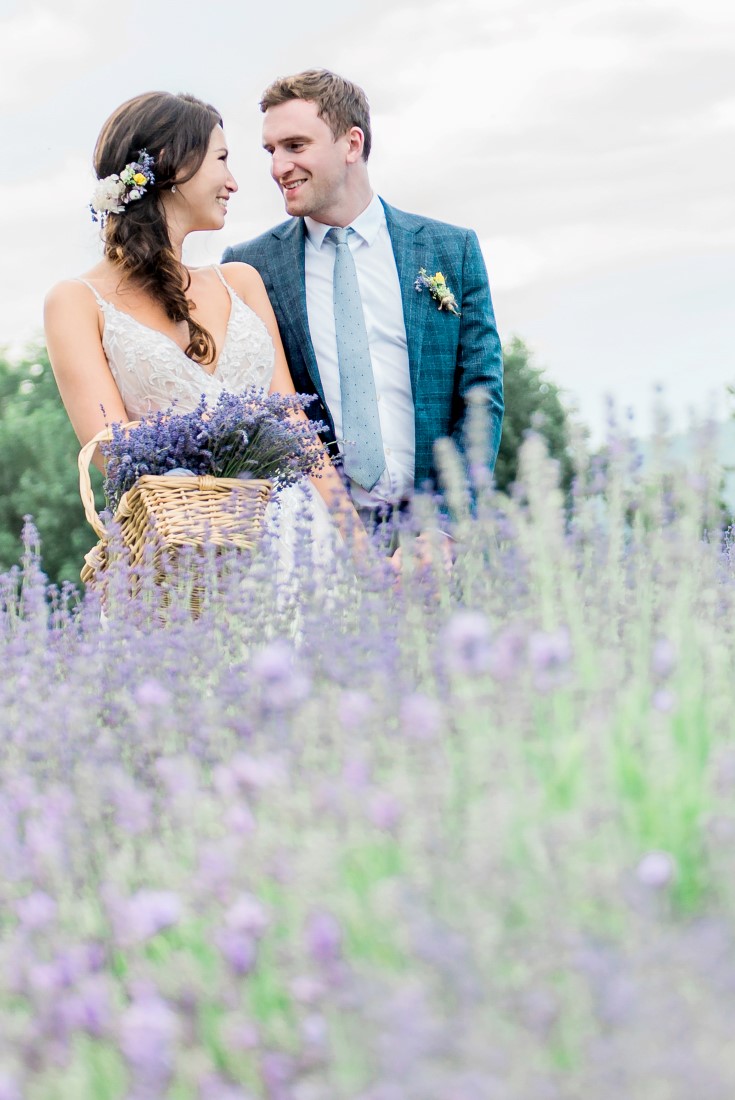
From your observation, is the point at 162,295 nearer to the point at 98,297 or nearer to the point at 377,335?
the point at 98,297

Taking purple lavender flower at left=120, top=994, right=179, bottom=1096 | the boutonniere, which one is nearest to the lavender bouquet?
the boutonniere

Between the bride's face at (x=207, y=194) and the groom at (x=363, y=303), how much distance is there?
344mm

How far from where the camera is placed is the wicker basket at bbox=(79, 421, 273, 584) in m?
3.10

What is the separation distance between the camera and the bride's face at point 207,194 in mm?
4363

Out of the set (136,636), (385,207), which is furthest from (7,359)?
(136,636)

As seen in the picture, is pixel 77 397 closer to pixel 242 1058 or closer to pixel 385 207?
pixel 385 207

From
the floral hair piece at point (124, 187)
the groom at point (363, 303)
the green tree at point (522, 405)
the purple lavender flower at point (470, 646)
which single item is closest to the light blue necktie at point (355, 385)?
the groom at point (363, 303)

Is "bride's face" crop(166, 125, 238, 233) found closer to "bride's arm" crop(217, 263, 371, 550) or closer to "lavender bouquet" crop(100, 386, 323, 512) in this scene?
"bride's arm" crop(217, 263, 371, 550)

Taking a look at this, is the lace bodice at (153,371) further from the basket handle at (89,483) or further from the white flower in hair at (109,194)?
the basket handle at (89,483)

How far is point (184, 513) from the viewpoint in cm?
315

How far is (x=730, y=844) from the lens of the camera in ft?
4.48

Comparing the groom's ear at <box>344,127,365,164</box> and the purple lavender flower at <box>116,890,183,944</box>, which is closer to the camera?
the purple lavender flower at <box>116,890,183,944</box>

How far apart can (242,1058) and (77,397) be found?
9.61 feet

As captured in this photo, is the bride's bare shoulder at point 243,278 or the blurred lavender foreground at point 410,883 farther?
the bride's bare shoulder at point 243,278
